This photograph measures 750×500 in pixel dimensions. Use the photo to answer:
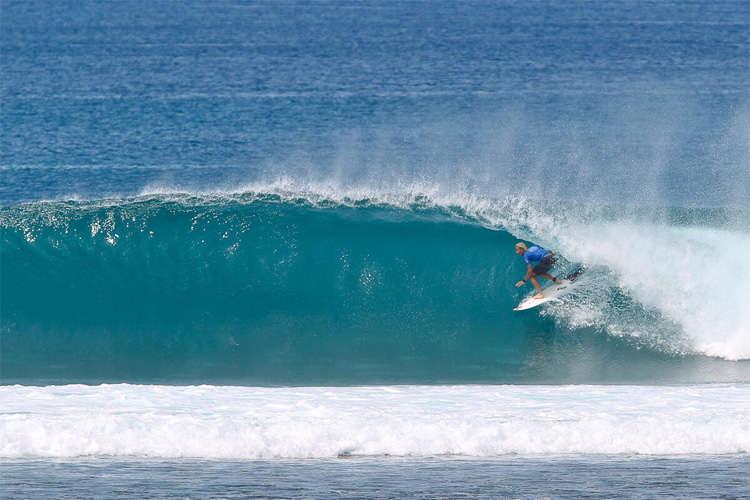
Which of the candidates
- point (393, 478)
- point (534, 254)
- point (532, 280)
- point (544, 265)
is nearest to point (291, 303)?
point (532, 280)

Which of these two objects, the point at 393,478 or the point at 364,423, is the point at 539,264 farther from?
the point at 393,478

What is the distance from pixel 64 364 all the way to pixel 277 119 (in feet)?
63.6

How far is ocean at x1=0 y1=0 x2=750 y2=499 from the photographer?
9.15m

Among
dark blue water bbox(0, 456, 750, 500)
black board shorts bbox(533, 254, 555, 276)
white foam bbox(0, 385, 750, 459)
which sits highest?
black board shorts bbox(533, 254, 555, 276)

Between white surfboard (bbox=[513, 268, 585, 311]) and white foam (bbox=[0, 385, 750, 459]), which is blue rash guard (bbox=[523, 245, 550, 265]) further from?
white foam (bbox=[0, 385, 750, 459])

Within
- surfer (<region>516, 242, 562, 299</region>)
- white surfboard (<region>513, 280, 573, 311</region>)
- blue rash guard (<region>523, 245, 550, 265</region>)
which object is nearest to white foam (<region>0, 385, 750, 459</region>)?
white surfboard (<region>513, 280, 573, 311</region>)

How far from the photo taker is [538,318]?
1340cm

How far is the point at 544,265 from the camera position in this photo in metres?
13.2

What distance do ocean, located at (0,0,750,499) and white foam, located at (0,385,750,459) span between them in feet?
0.13

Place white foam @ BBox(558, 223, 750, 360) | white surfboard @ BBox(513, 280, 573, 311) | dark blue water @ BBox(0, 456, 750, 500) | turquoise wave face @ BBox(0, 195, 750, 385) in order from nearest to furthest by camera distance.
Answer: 1. dark blue water @ BBox(0, 456, 750, 500)
2. turquoise wave face @ BBox(0, 195, 750, 385)
3. white foam @ BBox(558, 223, 750, 360)
4. white surfboard @ BBox(513, 280, 573, 311)

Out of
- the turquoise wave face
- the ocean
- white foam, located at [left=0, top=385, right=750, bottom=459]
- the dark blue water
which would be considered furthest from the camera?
the turquoise wave face

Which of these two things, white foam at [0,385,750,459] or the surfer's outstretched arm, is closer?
white foam at [0,385,750,459]

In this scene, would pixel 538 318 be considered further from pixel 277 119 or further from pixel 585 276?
pixel 277 119

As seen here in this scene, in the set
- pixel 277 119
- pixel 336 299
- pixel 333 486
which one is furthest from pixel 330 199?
pixel 277 119
